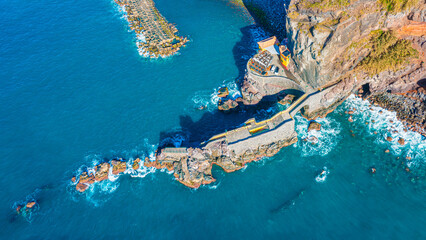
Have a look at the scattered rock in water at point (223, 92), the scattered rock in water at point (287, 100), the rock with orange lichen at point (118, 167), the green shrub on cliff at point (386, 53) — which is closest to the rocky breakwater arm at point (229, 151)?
the rock with orange lichen at point (118, 167)

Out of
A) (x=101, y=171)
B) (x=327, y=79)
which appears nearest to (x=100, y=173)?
(x=101, y=171)

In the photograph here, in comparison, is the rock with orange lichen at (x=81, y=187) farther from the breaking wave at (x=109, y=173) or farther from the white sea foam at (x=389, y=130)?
the white sea foam at (x=389, y=130)

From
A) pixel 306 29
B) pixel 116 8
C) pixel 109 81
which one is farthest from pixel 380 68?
pixel 116 8

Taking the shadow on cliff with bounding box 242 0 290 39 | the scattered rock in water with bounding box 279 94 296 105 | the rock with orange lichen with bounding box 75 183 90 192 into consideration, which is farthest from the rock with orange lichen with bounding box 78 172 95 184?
the shadow on cliff with bounding box 242 0 290 39

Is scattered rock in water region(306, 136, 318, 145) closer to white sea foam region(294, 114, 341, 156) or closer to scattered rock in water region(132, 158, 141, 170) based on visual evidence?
white sea foam region(294, 114, 341, 156)

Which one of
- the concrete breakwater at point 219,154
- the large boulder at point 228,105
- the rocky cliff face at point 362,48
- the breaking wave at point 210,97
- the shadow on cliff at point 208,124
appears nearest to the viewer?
the rocky cliff face at point 362,48
